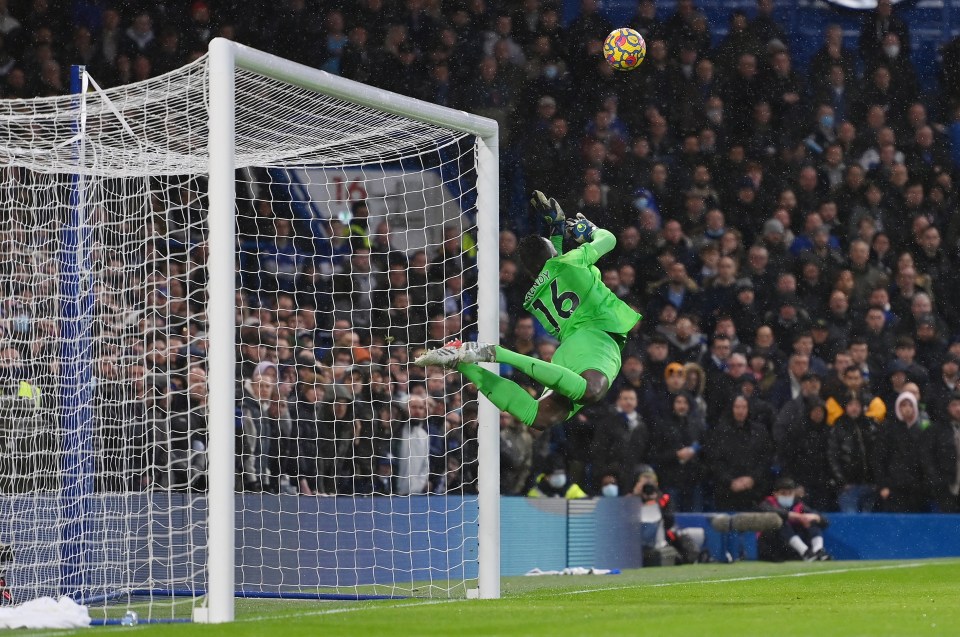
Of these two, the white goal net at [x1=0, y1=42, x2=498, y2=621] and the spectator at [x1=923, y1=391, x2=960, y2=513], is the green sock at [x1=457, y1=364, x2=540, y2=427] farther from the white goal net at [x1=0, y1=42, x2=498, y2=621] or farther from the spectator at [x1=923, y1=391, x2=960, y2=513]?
the spectator at [x1=923, y1=391, x2=960, y2=513]

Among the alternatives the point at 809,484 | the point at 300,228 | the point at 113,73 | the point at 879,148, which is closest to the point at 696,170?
the point at 879,148

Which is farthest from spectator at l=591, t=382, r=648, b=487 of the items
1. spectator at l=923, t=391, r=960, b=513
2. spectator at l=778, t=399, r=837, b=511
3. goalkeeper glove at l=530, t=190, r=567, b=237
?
goalkeeper glove at l=530, t=190, r=567, b=237

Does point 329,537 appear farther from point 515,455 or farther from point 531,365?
point 531,365

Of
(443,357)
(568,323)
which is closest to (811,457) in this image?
(568,323)

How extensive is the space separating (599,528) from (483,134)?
4.13 metres

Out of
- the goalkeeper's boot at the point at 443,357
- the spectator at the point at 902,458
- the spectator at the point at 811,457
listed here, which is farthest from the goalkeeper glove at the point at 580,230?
the spectator at the point at 902,458

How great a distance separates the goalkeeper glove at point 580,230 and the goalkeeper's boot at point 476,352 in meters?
1.13

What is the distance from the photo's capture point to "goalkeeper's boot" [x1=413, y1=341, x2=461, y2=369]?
7.52m

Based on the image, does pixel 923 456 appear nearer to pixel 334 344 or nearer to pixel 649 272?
pixel 649 272

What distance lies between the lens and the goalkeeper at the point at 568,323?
793cm

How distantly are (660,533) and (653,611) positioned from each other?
5114 millimetres

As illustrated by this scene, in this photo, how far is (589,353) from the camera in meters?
8.26

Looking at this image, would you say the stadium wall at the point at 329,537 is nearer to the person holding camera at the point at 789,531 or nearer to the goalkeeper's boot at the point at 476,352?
the person holding camera at the point at 789,531

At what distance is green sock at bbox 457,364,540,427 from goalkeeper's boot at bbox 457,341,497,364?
0.20 m
